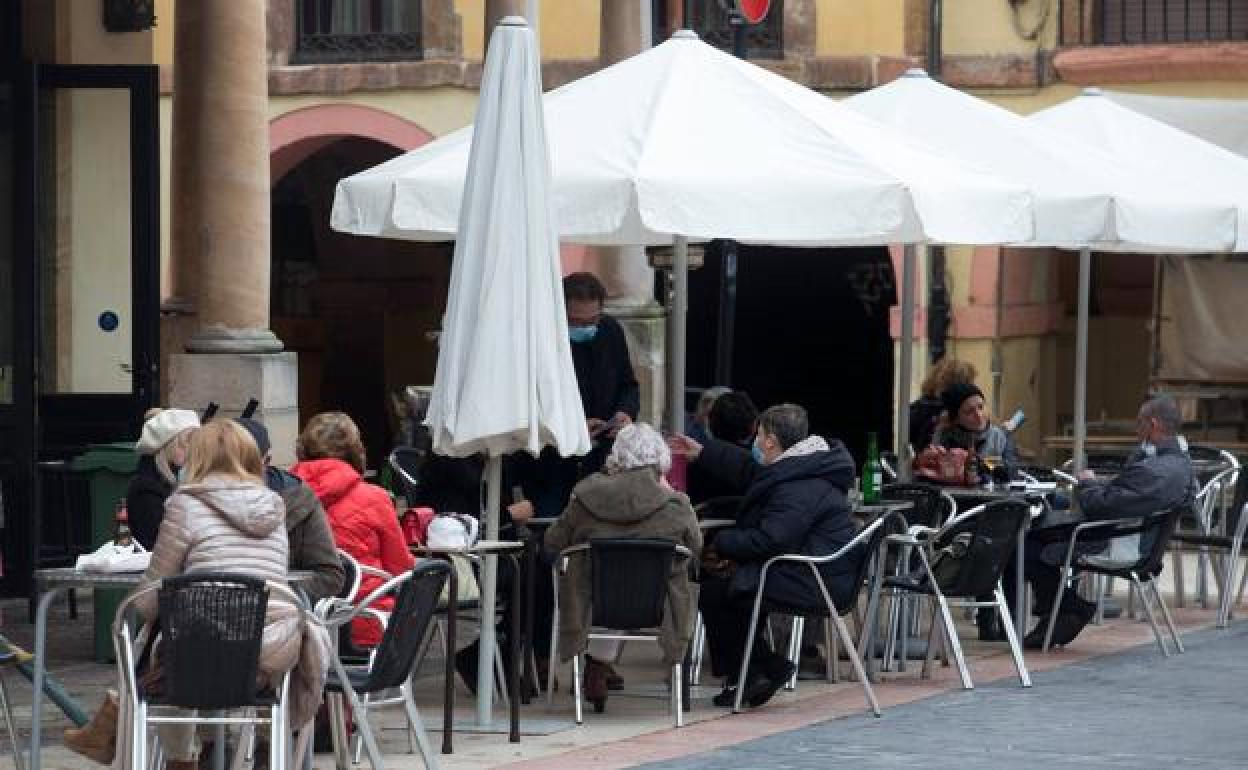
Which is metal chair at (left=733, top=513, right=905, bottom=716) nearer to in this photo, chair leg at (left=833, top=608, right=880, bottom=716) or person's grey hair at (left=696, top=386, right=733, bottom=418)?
chair leg at (left=833, top=608, right=880, bottom=716)

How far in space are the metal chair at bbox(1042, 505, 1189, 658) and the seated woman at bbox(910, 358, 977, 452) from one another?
A: 1244mm

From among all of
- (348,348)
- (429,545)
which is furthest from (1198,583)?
(348,348)

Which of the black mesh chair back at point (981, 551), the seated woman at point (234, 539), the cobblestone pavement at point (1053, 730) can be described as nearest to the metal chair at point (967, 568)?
the black mesh chair back at point (981, 551)

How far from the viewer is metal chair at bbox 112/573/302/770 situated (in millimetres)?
8898

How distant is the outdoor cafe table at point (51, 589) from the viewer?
9727mm

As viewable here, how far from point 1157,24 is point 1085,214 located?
9.38 m

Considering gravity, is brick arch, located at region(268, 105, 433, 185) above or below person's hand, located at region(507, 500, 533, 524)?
above

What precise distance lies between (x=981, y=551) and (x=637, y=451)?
2059mm

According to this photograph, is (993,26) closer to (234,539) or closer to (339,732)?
(339,732)

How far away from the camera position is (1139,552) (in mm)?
14672

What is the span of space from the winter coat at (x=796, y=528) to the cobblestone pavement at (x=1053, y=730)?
1.85 feet

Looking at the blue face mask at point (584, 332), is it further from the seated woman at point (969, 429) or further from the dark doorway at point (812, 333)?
Answer: the dark doorway at point (812, 333)

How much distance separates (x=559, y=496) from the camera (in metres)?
13.3

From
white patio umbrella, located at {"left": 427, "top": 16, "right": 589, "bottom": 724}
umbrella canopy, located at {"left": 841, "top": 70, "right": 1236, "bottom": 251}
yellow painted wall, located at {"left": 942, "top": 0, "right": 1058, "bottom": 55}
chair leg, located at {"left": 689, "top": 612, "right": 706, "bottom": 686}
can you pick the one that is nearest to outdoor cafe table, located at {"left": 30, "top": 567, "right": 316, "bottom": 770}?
white patio umbrella, located at {"left": 427, "top": 16, "right": 589, "bottom": 724}
